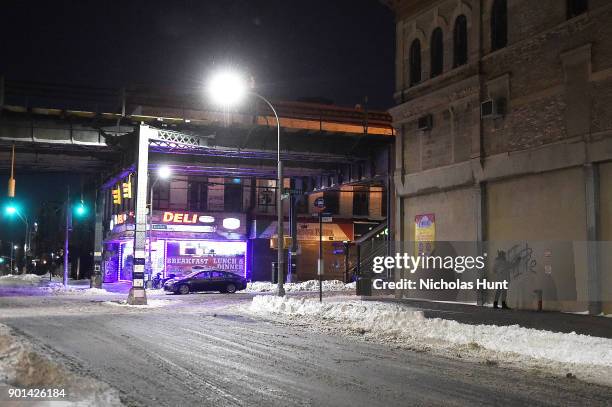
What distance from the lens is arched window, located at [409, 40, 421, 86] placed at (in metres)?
28.8

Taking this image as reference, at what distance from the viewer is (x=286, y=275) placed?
50000 mm

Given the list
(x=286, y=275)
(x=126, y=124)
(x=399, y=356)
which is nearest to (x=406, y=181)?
(x=126, y=124)

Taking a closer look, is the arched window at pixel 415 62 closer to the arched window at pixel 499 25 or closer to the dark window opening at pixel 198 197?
the arched window at pixel 499 25

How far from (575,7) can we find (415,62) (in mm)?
9066

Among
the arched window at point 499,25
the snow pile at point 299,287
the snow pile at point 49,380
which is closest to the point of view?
the snow pile at point 49,380

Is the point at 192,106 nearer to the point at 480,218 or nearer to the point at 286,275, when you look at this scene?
the point at 286,275

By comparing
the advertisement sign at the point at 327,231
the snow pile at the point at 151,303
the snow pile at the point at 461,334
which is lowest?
the snow pile at the point at 151,303

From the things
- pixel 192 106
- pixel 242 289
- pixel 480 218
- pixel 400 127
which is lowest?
Result: pixel 242 289

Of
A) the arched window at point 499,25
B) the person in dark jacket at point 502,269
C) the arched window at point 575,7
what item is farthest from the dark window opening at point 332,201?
the arched window at point 575,7

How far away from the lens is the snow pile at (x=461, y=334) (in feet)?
39.9

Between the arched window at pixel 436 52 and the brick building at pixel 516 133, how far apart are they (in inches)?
1.7

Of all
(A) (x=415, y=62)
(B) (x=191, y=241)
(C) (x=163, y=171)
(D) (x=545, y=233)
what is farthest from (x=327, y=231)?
(D) (x=545, y=233)

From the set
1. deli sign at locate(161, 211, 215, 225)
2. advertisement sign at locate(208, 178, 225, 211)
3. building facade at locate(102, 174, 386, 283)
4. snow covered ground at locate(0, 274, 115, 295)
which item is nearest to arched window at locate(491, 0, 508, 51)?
building facade at locate(102, 174, 386, 283)

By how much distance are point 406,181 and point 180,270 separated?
2640cm
